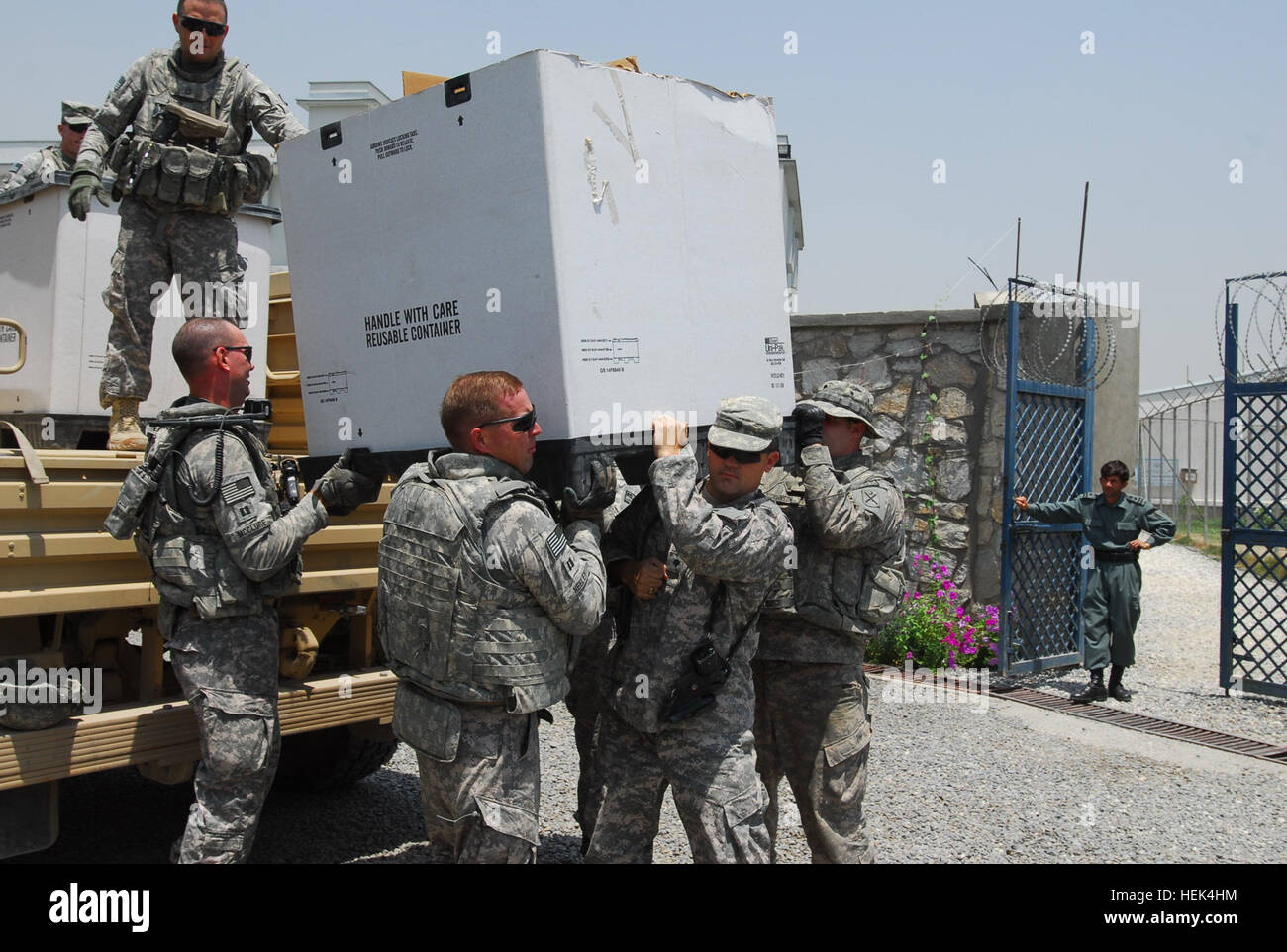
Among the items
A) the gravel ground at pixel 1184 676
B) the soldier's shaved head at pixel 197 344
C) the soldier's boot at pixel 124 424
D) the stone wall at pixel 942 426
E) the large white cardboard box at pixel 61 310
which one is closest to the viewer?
the soldier's shaved head at pixel 197 344

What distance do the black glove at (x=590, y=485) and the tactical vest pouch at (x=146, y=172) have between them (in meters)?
2.48

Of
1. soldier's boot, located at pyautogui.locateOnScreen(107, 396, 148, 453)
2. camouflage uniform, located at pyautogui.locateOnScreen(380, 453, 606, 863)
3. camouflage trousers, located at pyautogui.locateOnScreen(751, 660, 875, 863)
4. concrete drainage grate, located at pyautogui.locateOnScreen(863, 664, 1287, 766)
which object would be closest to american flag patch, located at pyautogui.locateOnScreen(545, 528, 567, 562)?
camouflage uniform, located at pyautogui.locateOnScreen(380, 453, 606, 863)

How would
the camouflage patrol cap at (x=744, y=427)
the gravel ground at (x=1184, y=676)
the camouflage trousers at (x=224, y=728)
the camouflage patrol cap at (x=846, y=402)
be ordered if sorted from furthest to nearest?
the gravel ground at (x=1184, y=676) → the camouflage patrol cap at (x=846, y=402) → the camouflage trousers at (x=224, y=728) → the camouflage patrol cap at (x=744, y=427)

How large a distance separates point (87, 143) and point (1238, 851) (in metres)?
5.51

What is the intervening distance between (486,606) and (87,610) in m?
1.35

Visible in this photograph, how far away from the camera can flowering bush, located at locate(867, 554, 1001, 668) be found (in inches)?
315

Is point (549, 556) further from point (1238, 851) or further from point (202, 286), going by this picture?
point (1238, 851)

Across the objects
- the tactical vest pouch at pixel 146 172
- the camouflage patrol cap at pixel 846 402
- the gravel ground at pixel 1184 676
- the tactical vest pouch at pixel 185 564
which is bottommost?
the gravel ground at pixel 1184 676

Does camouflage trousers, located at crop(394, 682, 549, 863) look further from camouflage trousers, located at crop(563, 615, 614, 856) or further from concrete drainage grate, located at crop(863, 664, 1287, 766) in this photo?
concrete drainage grate, located at crop(863, 664, 1287, 766)

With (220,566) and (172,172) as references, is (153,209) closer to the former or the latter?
(172,172)

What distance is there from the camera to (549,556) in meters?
2.76

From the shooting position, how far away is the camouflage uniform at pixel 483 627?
277cm

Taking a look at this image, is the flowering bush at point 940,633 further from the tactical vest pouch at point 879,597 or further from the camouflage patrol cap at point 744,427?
the camouflage patrol cap at point 744,427

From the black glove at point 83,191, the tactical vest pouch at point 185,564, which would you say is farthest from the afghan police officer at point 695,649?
the black glove at point 83,191
